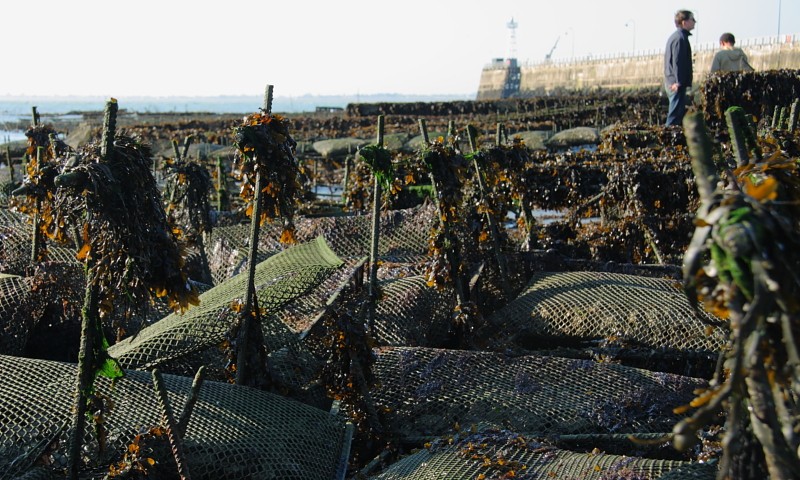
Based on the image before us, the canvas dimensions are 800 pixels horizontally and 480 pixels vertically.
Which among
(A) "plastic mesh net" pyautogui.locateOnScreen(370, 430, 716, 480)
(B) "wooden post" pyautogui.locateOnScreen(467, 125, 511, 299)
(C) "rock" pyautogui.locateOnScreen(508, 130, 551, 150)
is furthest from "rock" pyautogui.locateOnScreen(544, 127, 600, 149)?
(A) "plastic mesh net" pyautogui.locateOnScreen(370, 430, 716, 480)

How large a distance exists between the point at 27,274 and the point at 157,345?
267cm

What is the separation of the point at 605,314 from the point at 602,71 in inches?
2694

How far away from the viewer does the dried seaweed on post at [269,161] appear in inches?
193

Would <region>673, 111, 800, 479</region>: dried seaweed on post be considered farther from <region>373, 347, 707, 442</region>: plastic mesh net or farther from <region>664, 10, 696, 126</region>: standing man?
<region>664, 10, 696, 126</region>: standing man

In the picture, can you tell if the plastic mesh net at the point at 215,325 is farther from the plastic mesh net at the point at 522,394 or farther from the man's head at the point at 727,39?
the man's head at the point at 727,39

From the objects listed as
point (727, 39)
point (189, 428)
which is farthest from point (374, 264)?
point (727, 39)

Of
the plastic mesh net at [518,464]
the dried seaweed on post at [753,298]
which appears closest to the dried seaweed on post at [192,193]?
the plastic mesh net at [518,464]

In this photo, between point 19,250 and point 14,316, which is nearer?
point 14,316

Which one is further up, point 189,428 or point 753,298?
point 753,298

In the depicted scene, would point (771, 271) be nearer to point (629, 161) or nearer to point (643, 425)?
point (643, 425)

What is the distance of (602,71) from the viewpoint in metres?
71.2

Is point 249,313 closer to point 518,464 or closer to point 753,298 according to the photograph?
point 518,464

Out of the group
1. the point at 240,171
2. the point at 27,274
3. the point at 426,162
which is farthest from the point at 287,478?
the point at 27,274

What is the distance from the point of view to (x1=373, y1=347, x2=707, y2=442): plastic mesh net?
15.9ft
